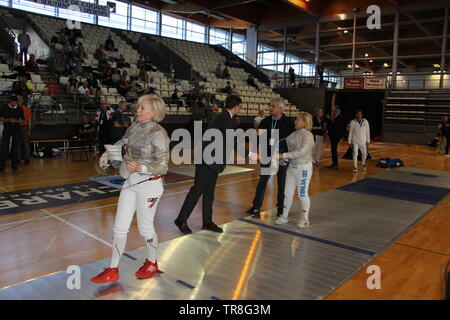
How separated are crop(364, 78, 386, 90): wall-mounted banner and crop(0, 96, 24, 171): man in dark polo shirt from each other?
17.8m

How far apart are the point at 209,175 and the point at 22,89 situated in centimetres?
853

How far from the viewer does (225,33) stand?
28.1 m

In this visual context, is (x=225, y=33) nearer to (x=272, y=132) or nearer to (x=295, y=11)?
(x=295, y=11)

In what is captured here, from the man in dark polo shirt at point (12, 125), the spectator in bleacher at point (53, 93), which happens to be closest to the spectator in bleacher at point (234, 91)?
the spectator in bleacher at point (53, 93)

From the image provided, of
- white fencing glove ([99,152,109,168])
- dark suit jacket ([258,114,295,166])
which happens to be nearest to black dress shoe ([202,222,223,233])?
dark suit jacket ([258,114,295,166])

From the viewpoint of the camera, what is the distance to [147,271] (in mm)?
3014

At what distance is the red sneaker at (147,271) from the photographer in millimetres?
→ 3008

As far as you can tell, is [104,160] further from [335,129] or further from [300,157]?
[335,129]

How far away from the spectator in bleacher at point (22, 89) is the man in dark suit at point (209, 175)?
7.91 meters

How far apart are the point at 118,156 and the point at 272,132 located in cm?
245

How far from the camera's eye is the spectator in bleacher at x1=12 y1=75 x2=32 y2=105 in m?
9.83

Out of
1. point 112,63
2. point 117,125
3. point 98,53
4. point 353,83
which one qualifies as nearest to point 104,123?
point 117,125

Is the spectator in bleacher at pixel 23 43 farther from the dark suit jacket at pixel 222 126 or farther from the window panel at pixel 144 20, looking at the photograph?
the dark suit jacket at pixel 222 126
